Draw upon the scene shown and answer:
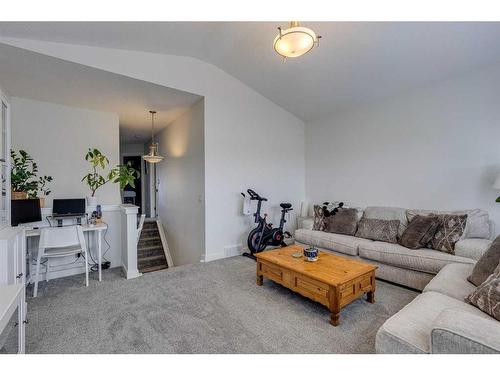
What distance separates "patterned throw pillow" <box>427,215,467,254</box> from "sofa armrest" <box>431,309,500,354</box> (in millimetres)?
1923

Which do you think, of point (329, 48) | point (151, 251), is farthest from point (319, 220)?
point (151, 251)

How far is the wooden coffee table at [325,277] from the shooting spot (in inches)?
82.6

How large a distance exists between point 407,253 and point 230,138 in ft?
9.74

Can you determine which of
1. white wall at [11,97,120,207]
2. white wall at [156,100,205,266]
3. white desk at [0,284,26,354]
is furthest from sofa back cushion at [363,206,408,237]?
white wall at [11,97,120,207]

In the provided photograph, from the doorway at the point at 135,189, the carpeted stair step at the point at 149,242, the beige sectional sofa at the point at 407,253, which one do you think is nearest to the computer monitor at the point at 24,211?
the carpeted stair step at the point at 149,242

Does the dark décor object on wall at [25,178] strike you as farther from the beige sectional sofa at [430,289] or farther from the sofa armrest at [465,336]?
the sofa armrest at [465,336]

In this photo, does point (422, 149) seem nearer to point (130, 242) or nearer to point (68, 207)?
point (130, 242)

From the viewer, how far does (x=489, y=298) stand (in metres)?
1.42

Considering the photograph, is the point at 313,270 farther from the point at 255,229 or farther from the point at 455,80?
the point at 455,80

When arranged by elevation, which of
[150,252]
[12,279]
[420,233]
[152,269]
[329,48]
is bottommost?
[152,269]

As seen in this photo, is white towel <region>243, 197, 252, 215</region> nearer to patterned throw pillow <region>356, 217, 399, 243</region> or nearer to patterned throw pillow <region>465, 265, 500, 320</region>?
patterned throw pillow <region>356, 217, 399, 243</region>

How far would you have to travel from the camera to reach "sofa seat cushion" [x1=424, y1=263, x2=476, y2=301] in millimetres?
1775
